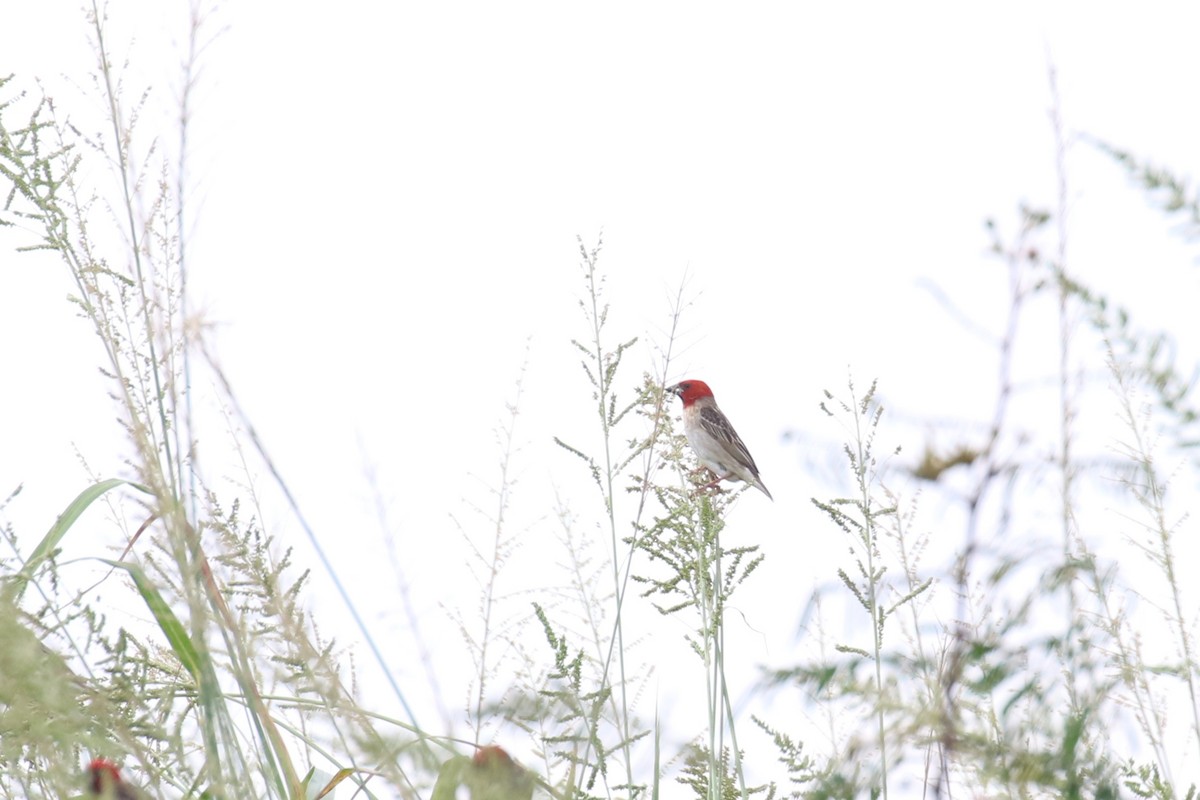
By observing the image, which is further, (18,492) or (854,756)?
(18,492)

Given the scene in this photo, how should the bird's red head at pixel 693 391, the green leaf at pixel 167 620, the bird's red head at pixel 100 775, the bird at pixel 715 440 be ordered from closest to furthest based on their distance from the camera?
the bird's red head at pixel 100 775
the green leaf at pixel 167 620
the bird at pixel 715 440
the bird's red head at pixel 693 391

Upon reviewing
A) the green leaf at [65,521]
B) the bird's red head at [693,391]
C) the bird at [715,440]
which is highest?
the bird's red head at [693,391]

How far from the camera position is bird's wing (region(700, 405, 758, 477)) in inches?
335

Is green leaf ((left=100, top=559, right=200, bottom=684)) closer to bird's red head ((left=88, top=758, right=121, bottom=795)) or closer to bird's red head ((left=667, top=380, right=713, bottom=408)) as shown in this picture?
bird's red head ((left=88, top=758, right=121, bottom=795))

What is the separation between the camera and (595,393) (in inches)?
120

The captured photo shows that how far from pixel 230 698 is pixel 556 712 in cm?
45

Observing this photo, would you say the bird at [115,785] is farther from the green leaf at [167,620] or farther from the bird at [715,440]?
the bird at [715,440]

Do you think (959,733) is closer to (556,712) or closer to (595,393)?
(556,712)

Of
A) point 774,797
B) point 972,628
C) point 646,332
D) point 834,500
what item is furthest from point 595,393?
point 972,628

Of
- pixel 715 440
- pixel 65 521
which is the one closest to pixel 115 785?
pixel 65 521

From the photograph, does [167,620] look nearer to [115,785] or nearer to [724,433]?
[115,785]

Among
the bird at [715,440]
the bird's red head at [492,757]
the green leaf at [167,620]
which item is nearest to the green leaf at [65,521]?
the green leaf at [167,620]

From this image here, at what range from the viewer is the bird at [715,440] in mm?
8500

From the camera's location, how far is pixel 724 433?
8562 mm
